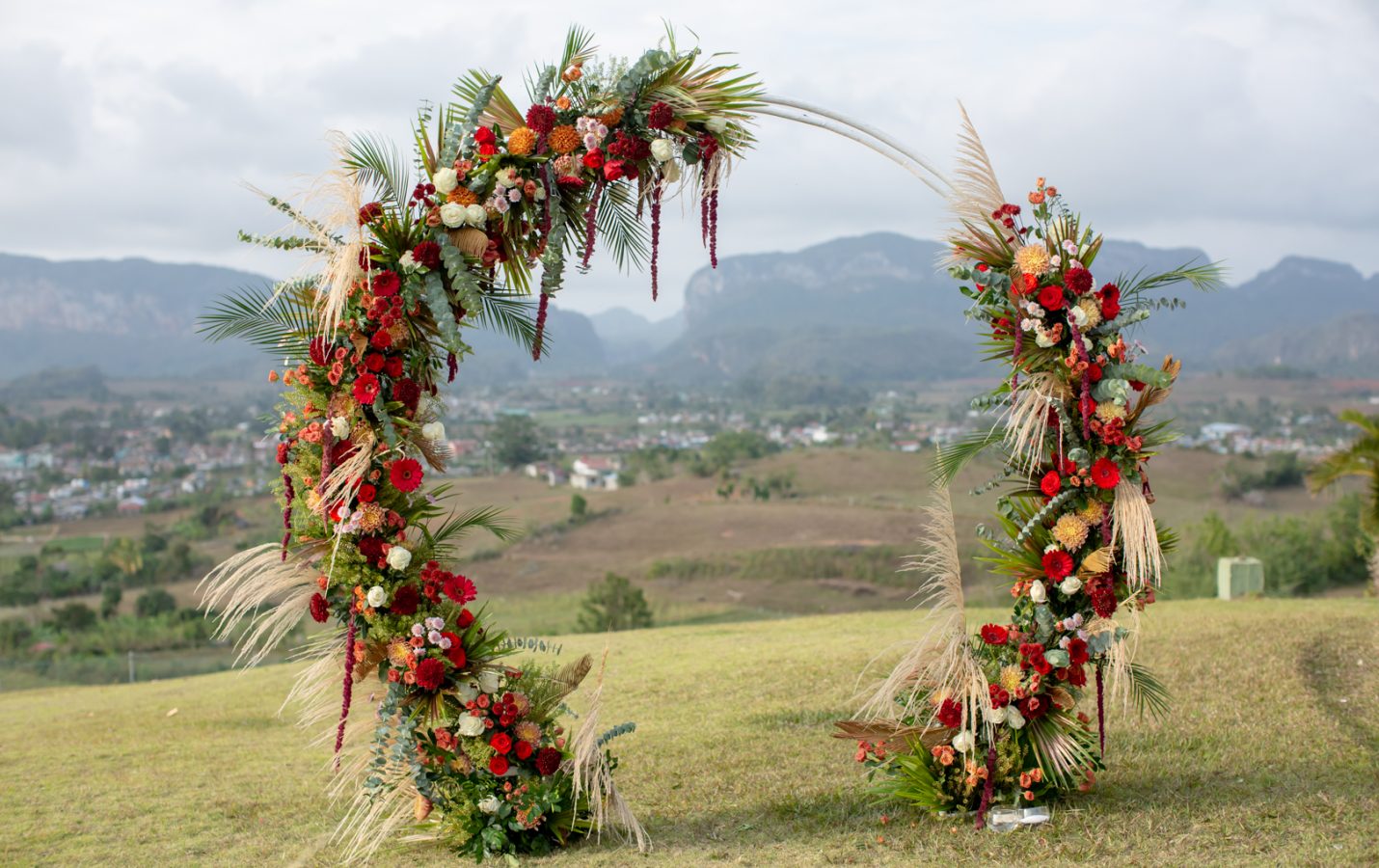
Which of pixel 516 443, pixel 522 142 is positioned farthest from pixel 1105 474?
pixel 516 443

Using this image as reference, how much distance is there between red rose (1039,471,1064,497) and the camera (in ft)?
17.1

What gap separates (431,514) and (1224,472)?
47954 millimetres

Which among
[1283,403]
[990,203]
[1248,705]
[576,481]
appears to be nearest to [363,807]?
[990,203]

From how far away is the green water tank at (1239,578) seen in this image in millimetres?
13383

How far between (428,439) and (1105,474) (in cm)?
323

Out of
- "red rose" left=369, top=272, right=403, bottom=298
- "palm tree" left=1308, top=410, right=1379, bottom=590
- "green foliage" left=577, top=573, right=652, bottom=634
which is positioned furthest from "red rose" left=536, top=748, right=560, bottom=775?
"green foliage" left=577, top=573, right=652, bottom=634

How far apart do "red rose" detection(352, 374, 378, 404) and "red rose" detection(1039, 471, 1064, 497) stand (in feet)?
10.5

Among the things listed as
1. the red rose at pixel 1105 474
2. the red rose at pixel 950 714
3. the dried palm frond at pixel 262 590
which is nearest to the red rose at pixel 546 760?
the dried palm frond at pixel 262 590

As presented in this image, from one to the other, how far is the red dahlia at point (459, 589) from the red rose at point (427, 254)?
152 cm

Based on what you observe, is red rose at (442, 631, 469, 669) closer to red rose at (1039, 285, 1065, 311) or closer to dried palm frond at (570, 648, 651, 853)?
dried palm frond at (570, 648, 651, 853)

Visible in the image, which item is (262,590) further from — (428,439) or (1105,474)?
(1105,474)

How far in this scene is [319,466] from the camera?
17.2ft

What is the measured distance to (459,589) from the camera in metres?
5.25

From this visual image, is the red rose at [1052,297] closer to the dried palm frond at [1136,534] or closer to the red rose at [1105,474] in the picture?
the red rose at [1105,474]
